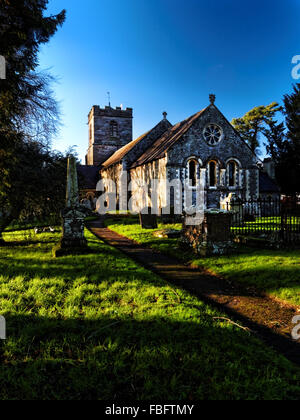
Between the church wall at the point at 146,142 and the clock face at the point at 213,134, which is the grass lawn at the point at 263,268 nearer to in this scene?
the clock face at the point at 213,134

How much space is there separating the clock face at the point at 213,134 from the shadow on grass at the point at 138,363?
63.8ft

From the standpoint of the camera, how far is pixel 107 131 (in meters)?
37.3

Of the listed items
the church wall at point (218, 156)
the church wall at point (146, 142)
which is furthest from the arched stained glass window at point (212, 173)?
the church wall at point (146, 142)

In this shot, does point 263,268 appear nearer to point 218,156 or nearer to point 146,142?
point 218,156

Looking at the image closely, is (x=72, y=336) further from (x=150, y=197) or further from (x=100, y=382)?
(x=150, y=197)

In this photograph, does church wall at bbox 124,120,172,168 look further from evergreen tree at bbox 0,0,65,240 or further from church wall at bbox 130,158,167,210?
evergreen tree at bbox 0,0,65,240

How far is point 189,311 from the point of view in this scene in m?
3.41

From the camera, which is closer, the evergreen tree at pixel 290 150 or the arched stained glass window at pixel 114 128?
the evergreen tree at pixel 290 150

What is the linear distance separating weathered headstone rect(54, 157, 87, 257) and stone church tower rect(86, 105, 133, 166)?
30449 millimetres

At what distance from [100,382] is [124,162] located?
2445cm

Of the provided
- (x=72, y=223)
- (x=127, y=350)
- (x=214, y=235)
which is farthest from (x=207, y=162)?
(x=127, y=350)

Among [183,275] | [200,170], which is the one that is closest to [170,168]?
[200,170]

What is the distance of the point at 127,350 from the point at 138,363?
0.21 metres

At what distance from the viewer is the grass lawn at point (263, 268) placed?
441 cm
